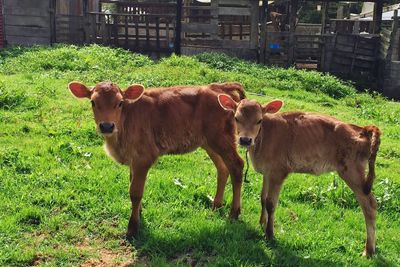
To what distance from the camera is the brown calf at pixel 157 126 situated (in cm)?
627

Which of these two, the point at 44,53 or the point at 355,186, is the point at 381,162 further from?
the point at 44,53

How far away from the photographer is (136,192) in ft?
20.6

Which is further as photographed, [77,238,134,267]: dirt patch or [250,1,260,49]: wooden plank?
[250,1,260,49]: wooden plank

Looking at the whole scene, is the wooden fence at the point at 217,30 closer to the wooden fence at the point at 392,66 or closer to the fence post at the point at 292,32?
the fence post at the point at 292,32

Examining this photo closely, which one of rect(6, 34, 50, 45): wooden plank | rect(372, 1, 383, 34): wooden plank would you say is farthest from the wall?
rect(372, 1, 383, 34): wooden plank

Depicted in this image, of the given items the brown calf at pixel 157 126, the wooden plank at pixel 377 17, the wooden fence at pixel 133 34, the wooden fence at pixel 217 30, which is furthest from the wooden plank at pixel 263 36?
the brown calf at pixel 157 126

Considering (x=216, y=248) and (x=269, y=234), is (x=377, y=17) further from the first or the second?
(x=216, y=248)

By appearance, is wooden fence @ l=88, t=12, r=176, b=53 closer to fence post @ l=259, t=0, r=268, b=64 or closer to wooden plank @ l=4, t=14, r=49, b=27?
wooden plank @ l=4, t=14, r=49, b=27

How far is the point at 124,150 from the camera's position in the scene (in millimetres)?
6461

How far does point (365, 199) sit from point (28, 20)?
23042mm

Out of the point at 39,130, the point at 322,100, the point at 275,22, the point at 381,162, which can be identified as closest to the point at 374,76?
the point at 275,22

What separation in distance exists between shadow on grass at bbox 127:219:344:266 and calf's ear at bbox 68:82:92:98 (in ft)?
6.08

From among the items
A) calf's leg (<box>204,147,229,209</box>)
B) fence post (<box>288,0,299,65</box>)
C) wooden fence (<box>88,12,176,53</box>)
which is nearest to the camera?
calf's leg (<box>204,147,229,209</box>)

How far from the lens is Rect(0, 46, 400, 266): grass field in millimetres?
5945
